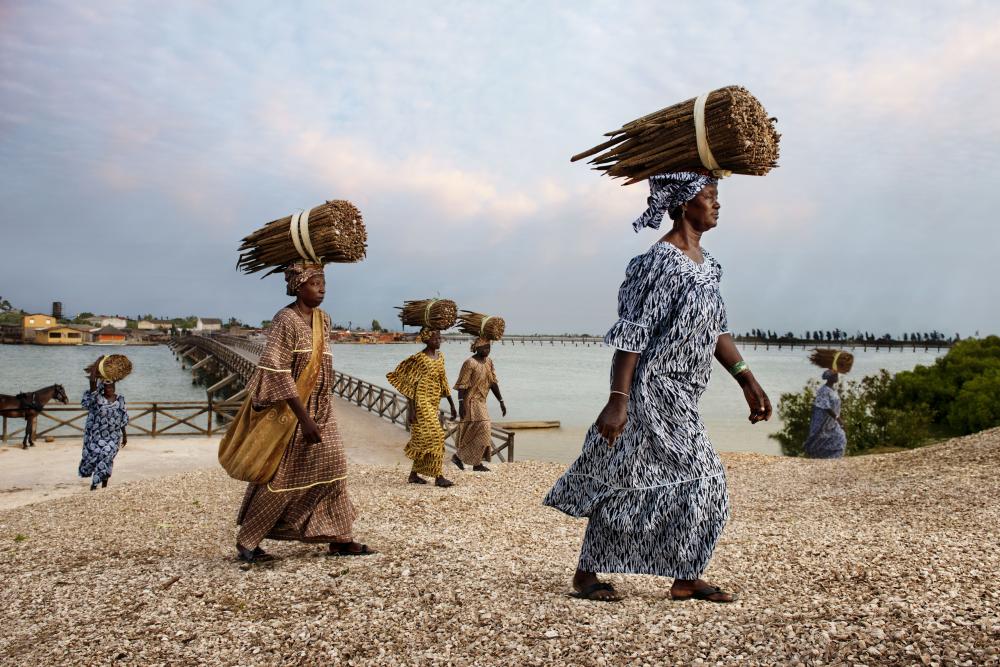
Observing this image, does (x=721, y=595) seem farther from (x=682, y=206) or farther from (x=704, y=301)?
(x=682, y=206)

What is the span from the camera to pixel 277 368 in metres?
3.94

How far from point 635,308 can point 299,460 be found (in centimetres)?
230

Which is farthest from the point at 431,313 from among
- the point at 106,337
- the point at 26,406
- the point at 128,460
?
the point at 106,337

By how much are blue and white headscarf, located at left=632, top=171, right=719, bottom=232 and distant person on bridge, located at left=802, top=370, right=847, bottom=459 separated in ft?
26.5

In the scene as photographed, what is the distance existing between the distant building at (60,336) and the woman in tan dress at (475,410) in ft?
425

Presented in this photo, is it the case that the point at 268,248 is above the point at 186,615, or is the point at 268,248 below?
above

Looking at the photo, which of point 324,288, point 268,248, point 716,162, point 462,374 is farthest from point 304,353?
point 462,374

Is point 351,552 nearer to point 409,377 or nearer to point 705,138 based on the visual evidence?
point 705,138

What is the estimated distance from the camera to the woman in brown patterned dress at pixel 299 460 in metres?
3.95

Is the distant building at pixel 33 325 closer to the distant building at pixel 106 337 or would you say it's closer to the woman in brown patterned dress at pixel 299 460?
the distant building at pixel 106 337

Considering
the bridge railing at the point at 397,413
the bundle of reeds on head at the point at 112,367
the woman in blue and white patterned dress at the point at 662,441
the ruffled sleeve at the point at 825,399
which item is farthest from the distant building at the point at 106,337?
the woman in blue and white patterned dress at the point at 662,441

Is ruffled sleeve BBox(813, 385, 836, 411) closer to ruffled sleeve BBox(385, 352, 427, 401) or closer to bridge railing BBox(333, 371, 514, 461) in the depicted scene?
bridge railing BBox(333, 371, 514, 461)

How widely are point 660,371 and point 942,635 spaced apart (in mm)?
1488

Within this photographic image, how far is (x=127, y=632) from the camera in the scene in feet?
9.98
